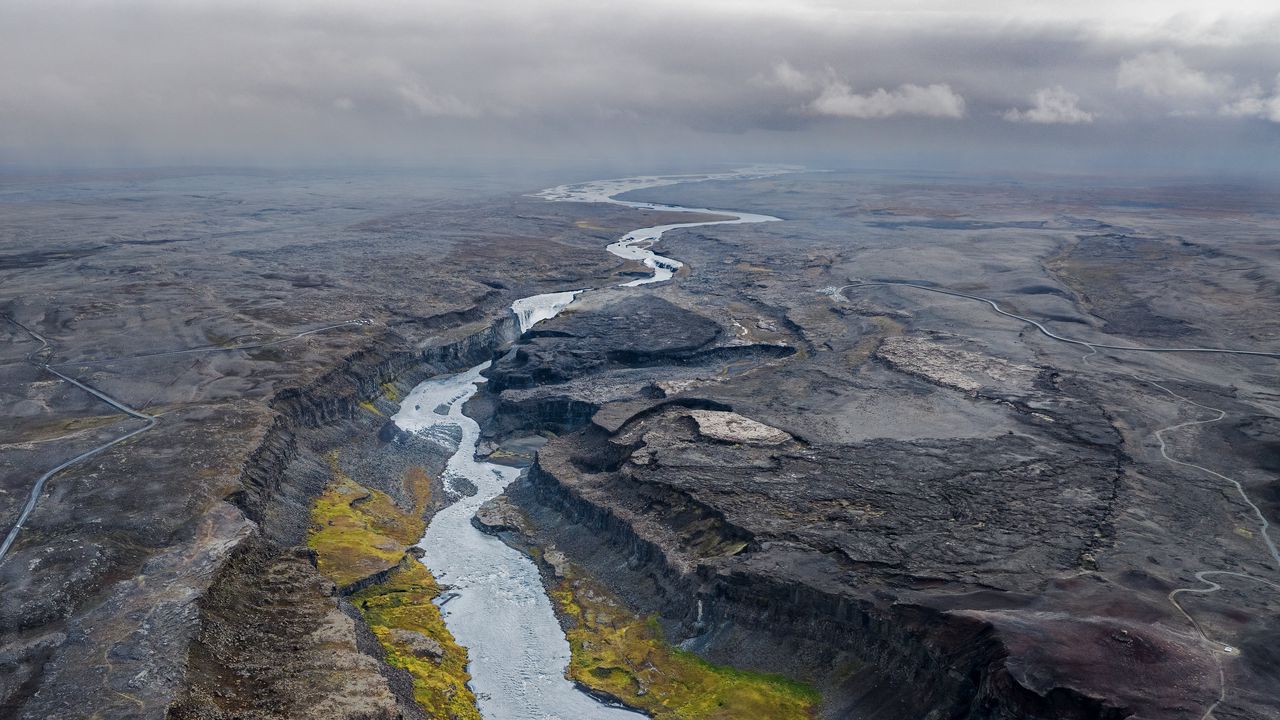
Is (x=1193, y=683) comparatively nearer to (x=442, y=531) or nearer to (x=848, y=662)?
(x=848, y=662)

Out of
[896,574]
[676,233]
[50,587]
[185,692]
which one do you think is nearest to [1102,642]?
[896,574]

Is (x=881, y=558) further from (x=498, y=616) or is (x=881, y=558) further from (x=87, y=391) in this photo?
(x=87, y=391)

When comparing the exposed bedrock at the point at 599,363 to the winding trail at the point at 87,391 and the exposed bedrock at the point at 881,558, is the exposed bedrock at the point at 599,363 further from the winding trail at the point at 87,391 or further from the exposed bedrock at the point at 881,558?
the winding trail at the point at 87,391

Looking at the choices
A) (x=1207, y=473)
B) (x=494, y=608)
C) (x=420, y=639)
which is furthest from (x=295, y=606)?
(x=1207, y=473)

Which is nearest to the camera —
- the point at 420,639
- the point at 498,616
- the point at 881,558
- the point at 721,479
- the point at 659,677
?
the point at 659,677

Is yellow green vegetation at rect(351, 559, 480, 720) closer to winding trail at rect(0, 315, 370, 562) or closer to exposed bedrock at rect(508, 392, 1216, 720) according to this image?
exposed bedrock at rect(508, 392, 1216, 720)

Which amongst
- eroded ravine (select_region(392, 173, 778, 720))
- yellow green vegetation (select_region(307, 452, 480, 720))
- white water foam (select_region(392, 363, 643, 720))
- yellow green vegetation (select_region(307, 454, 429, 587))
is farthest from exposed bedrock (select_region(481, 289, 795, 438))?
yellow green vegetation (select_region(307, 454, 429, 587))
